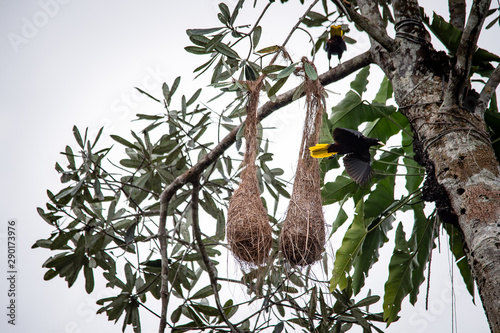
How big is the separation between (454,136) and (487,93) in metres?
0.24

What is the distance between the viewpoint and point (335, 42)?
8.67 ft

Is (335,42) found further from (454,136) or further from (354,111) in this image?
(454,136)

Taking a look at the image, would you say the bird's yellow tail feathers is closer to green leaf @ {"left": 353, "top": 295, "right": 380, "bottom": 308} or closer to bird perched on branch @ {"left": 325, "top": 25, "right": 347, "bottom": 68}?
green leaf @ {"left": 353, "top": 295, "right": 380, "bottom": 308}

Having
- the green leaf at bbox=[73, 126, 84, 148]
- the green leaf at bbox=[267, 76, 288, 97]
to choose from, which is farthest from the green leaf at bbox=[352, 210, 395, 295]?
the green leaf at bbox=[73, 126, 84, 148]

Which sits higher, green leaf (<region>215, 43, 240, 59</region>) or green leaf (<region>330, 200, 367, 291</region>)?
green leaf (<region>215, 43, 240, 59</region>)

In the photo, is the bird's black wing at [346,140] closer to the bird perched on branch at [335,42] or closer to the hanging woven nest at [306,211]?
the hanging woven nest at [306,211]

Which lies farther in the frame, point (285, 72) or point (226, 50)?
point (226, 50)

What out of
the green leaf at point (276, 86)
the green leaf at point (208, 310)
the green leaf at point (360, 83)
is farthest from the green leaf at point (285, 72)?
the green leaf at point (208, 310)

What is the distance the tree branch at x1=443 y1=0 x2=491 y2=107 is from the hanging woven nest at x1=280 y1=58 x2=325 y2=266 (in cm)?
48

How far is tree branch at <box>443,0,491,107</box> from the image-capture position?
132 centimetres

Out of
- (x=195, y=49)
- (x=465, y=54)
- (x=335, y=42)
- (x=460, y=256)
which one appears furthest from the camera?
(x=335, y=42)

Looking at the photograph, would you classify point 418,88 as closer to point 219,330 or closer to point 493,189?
point 493,189

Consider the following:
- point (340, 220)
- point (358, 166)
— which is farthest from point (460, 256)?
point (358, 166)

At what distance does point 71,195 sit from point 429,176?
58.8 inches
